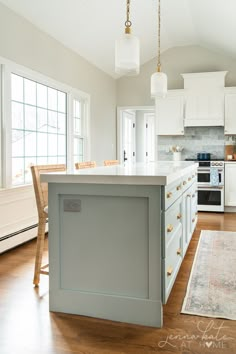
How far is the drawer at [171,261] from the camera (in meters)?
2.24

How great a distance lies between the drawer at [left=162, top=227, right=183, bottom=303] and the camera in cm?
224

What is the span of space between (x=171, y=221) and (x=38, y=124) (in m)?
2.83

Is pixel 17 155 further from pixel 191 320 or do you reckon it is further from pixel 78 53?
pixel 191 320

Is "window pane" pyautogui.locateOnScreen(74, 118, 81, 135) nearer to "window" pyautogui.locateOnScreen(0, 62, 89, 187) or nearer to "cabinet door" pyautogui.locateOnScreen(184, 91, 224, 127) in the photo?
"window" pyautogui.locateOnScreen(0, 62, 89, 187)

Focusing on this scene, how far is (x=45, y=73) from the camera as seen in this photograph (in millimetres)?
4723

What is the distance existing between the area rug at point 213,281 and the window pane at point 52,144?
2.39 metres

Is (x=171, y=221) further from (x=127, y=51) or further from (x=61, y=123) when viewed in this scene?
(x=61, y=123)

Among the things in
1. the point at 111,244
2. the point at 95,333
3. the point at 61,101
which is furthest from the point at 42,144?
the point at 95,333

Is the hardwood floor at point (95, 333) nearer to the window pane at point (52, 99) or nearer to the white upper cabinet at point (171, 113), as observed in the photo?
the window pane at point (52, 99)

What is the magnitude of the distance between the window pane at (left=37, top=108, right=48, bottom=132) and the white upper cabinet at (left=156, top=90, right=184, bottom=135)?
2.68m

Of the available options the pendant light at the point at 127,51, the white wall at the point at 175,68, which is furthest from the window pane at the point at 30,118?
the white wall at the point at 175,68

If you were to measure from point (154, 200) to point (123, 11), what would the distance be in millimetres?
3905

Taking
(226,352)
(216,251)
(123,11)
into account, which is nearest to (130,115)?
(123,11)

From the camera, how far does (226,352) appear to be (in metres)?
1.93
